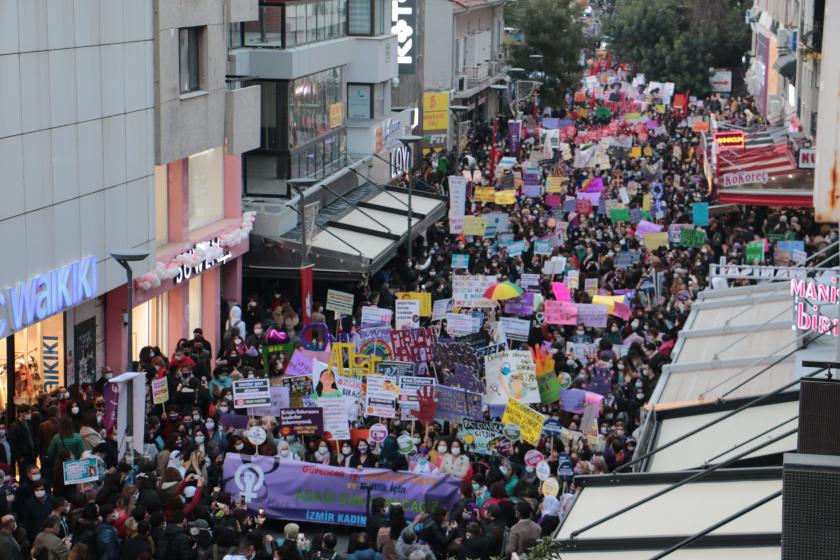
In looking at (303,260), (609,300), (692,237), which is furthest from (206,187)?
(692,237)

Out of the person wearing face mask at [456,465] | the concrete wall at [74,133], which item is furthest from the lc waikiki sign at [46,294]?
the person wearing face mask at [456,465]

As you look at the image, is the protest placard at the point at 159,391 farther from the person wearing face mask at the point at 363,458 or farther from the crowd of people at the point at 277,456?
the person wearing face mask at the point at 363,458

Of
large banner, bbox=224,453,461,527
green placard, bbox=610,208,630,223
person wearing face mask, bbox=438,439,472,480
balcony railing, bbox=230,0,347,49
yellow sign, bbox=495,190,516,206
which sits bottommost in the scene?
large banner, bbox=224,453,461,527

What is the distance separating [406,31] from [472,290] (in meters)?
27.6

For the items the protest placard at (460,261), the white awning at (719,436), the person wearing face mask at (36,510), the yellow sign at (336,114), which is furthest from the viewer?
the yellow sign at (336,114)

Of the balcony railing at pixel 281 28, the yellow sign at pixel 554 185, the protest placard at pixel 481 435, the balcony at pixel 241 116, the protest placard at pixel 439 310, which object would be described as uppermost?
the balcony railing at pixel 281 28

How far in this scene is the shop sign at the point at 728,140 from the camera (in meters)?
45.3

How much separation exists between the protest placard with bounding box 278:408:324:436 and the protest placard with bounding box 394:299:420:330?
648cm

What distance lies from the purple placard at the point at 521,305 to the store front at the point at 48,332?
7245mm

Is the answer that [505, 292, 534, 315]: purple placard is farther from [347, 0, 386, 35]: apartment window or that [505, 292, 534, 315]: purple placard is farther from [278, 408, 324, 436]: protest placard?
[347, 0, 386, 35]: apartment window

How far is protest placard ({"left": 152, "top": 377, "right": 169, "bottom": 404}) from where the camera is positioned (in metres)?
19.7

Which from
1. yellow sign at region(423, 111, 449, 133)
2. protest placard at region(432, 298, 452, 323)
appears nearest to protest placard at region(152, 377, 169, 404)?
protest placard at region(432, 298, 452, 323)

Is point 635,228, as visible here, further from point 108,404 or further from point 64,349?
point 108,404

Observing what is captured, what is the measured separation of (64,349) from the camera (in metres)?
22.8
